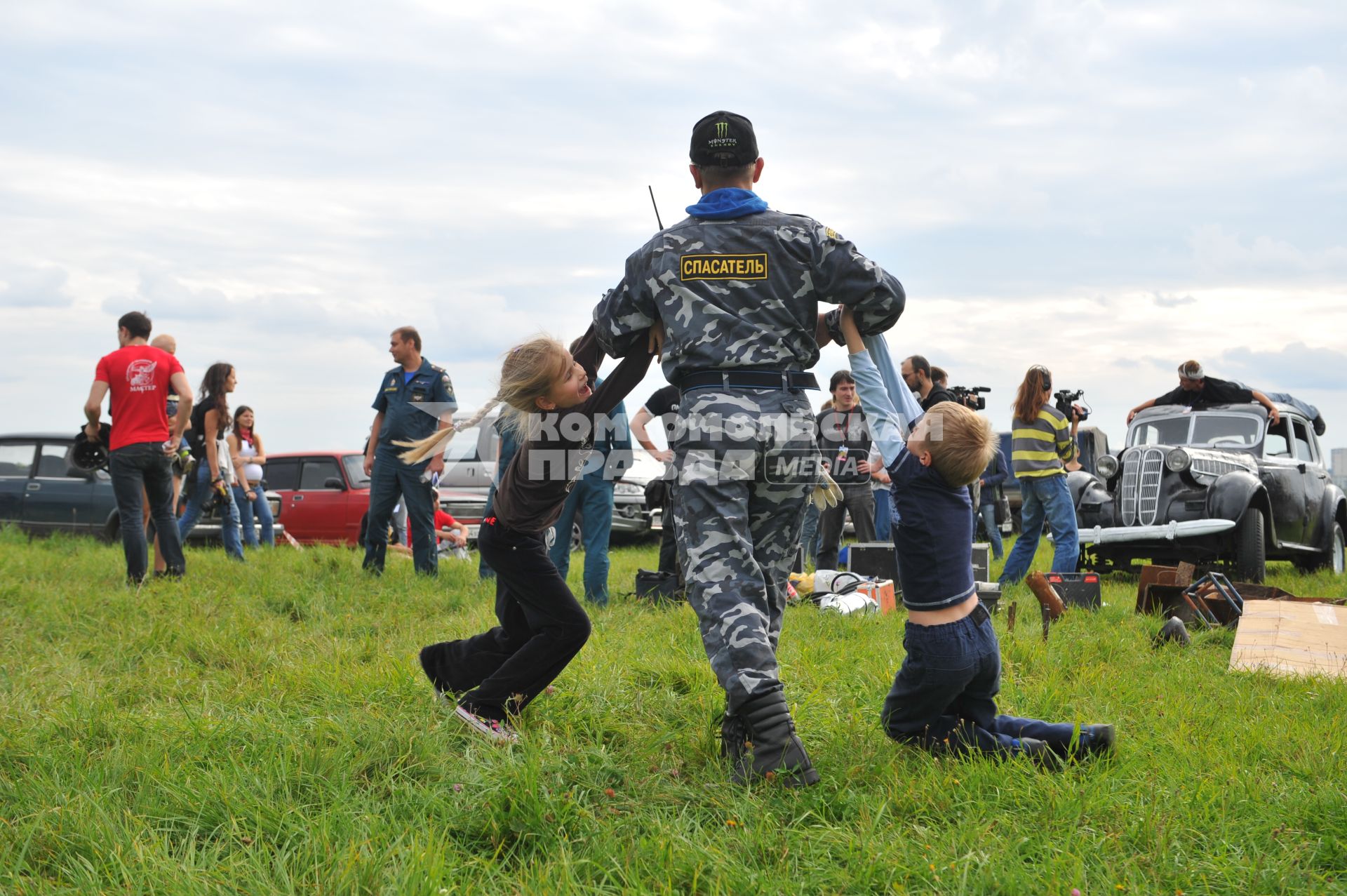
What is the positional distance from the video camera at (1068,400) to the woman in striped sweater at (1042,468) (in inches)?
35.4

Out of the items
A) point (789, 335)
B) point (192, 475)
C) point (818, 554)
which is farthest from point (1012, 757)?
point (192, 475)

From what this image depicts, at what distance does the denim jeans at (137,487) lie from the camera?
791 cm

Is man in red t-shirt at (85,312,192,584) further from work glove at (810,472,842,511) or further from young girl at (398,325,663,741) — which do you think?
work glove at (810,472,842,511)

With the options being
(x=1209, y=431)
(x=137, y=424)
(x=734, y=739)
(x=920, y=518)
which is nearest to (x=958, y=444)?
(x=920, y=518)

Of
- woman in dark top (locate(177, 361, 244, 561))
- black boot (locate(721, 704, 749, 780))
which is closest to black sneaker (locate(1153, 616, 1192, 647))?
black boot (locate(721, 704, 749, 780))

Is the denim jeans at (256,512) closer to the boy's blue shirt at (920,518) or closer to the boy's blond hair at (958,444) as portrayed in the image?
the boy's blue shirt at (920,518)

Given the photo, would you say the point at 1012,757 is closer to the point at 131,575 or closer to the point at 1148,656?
the point at 1148,656

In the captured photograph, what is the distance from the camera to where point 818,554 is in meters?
9.02

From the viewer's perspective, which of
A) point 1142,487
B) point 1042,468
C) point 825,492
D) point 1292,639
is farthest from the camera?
point 1142,487

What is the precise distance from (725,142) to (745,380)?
2.64ft

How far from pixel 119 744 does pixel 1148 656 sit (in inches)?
186

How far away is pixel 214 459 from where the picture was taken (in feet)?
31.7

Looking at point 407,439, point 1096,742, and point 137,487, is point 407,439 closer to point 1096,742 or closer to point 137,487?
point 137,487

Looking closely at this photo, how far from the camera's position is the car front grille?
1014cm
